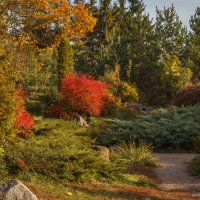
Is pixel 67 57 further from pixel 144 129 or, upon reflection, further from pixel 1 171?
pixel 1 171

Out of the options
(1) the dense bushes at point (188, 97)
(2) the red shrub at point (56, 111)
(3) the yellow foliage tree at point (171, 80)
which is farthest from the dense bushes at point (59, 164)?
(3) the yellow foliage tree at point (171, 80)

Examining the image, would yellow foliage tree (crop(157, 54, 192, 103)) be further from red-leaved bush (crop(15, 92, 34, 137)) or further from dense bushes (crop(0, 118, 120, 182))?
dense bushes (crop(0, 118, 120, 182))

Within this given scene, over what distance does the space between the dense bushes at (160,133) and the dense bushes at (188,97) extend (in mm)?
5543

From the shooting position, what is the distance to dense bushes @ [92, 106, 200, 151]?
744 inches

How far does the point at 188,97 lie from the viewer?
26531 millimetres

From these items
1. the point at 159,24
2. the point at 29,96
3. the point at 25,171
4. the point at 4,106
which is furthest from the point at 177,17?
the point at 25,171

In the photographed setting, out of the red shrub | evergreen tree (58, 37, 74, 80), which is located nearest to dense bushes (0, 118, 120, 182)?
the red shrub

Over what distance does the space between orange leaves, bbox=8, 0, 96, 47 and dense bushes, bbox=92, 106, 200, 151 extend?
55.1 feet

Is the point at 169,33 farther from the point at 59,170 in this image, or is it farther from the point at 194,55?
the point at 59,170

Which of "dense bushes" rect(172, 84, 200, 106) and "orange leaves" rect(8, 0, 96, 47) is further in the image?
"orange leaves" rect(8, 0, 96, 47)

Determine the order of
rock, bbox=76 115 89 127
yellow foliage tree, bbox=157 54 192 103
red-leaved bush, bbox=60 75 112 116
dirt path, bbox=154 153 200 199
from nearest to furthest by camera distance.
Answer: dirt path, bbox=154 153 200 199, rock, bbox=76 115 89 127, red-leaved bush, bbox=60 75 112 116, yellow foliage tree, bbox=157 54 192 103

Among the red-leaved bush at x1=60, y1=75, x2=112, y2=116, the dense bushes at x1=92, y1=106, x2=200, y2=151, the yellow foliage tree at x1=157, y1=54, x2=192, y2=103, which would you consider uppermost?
the yellow foliage tree at x1=157, y1=54, x2=192, y2=103

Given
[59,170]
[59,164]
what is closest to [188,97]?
[59,164]

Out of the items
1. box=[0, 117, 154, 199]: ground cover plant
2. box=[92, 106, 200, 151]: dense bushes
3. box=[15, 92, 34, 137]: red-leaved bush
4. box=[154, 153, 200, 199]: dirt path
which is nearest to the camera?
box=[0, 117, 154, 199]: ground cover plant
